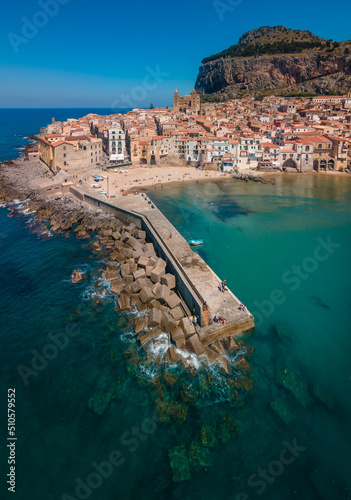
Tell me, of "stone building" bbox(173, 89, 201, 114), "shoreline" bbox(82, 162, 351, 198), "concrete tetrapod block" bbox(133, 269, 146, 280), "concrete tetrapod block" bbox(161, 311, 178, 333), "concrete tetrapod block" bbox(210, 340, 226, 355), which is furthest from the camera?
"stone building" bbox(173, 89, 201, 114)

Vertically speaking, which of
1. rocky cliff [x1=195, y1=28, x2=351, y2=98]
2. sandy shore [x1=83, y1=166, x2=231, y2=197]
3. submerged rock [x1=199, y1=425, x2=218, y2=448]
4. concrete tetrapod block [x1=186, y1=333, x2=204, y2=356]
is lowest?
submerged rock [x1=199, y1=425, x2=218, y2=448]

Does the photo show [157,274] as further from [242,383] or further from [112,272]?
[242,383]

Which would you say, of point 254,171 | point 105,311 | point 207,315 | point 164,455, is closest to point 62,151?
point 254,171

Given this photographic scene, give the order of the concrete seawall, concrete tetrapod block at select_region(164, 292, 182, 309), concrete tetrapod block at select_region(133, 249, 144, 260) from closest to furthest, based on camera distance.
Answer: the concrete seawall
concrete tetrapod block at select_region(164, 292, 182, 309)
concrete tetrapod block at select_region(133, 249, 144, 260)

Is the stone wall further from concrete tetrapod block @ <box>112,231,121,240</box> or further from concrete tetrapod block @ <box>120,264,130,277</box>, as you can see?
concrete tetrapod block @ <box>120,264,130,277</box>

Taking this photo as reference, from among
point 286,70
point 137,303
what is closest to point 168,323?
point 137,303

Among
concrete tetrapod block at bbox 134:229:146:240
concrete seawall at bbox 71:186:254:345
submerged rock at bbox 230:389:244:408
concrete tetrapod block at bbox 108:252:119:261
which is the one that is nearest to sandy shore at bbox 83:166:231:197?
concrete seawall at bbox 71:186:254:345

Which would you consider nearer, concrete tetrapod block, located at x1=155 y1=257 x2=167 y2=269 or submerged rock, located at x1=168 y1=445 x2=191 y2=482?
submerged rock, located at x1=168 y1=445 x2=191 y2=482
